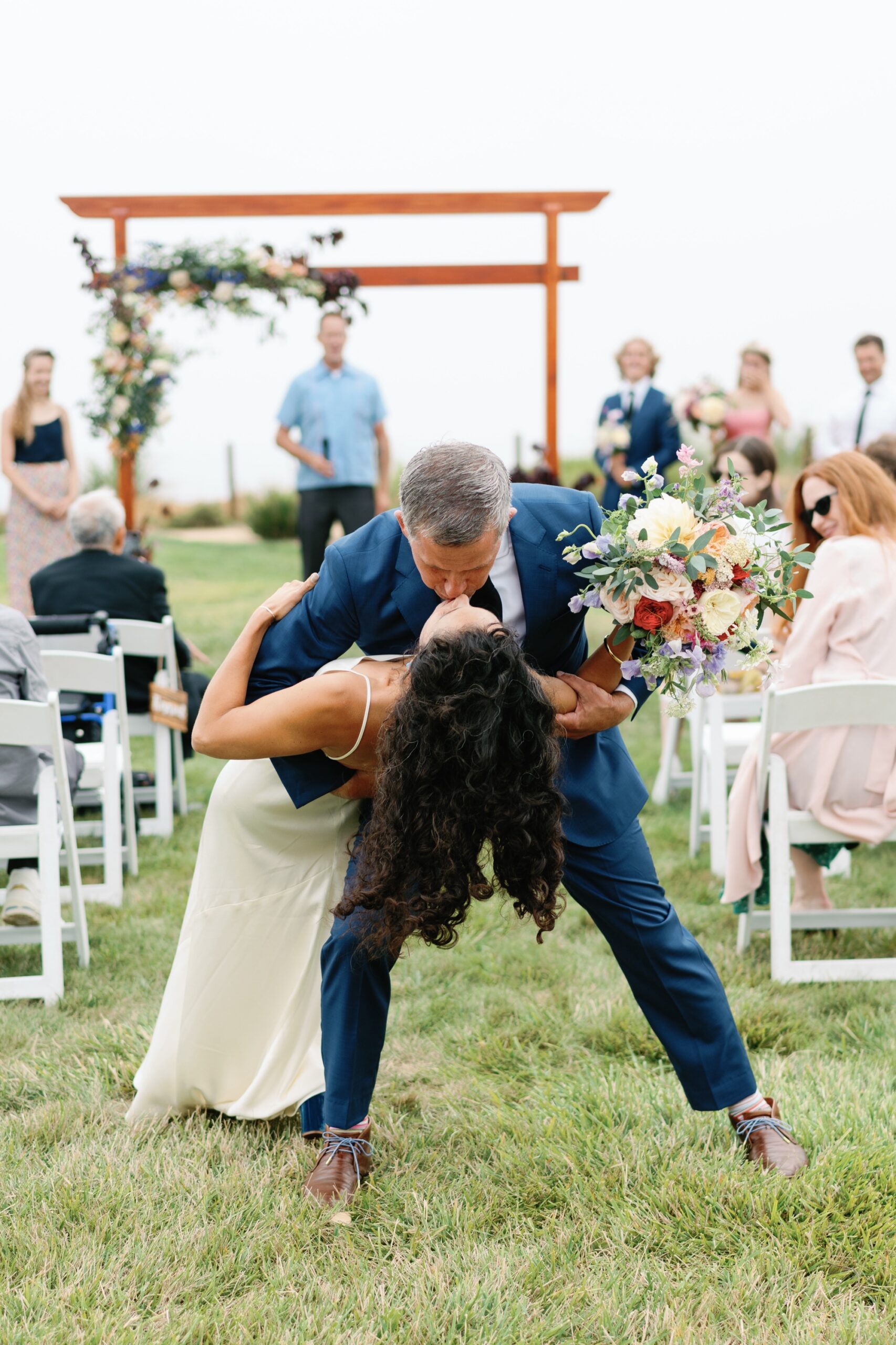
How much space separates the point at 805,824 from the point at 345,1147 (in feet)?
6.71

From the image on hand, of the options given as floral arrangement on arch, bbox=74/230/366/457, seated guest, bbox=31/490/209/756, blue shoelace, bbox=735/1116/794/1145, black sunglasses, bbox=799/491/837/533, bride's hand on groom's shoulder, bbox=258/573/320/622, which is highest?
floral arrangement on arch, bbox=74/230/366/457

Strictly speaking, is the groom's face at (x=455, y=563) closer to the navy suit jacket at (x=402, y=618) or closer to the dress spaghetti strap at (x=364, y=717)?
the navy suit jacket at (x=402, y=618)

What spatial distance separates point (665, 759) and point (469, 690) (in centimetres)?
422

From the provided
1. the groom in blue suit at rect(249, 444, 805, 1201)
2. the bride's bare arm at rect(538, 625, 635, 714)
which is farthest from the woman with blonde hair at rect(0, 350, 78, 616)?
the bride's bare arm at rect(538, 625, 635, 714)

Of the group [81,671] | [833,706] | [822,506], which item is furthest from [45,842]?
[822,506]

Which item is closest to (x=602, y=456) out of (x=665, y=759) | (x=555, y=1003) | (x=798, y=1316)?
(x=665, y=759)

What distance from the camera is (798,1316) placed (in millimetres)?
2393

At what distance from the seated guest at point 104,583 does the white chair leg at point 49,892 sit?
2063 millimetres

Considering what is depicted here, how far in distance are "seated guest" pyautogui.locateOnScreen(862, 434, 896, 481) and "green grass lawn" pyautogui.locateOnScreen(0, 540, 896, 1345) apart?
2.51 m

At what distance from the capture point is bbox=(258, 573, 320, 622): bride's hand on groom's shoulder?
2.83 m

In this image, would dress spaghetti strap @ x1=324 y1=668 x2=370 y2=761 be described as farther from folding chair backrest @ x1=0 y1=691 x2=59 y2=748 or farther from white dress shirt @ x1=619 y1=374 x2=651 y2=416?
white dress shirt @ x1=619 y1=374 x2=651 y2=416

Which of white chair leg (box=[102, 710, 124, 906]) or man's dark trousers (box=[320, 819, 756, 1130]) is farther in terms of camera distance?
white chair leg (box=[102, 710, 124, 906])

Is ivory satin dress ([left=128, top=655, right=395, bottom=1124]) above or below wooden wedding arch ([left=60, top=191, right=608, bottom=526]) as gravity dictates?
below

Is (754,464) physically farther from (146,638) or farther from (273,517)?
(273,517)
